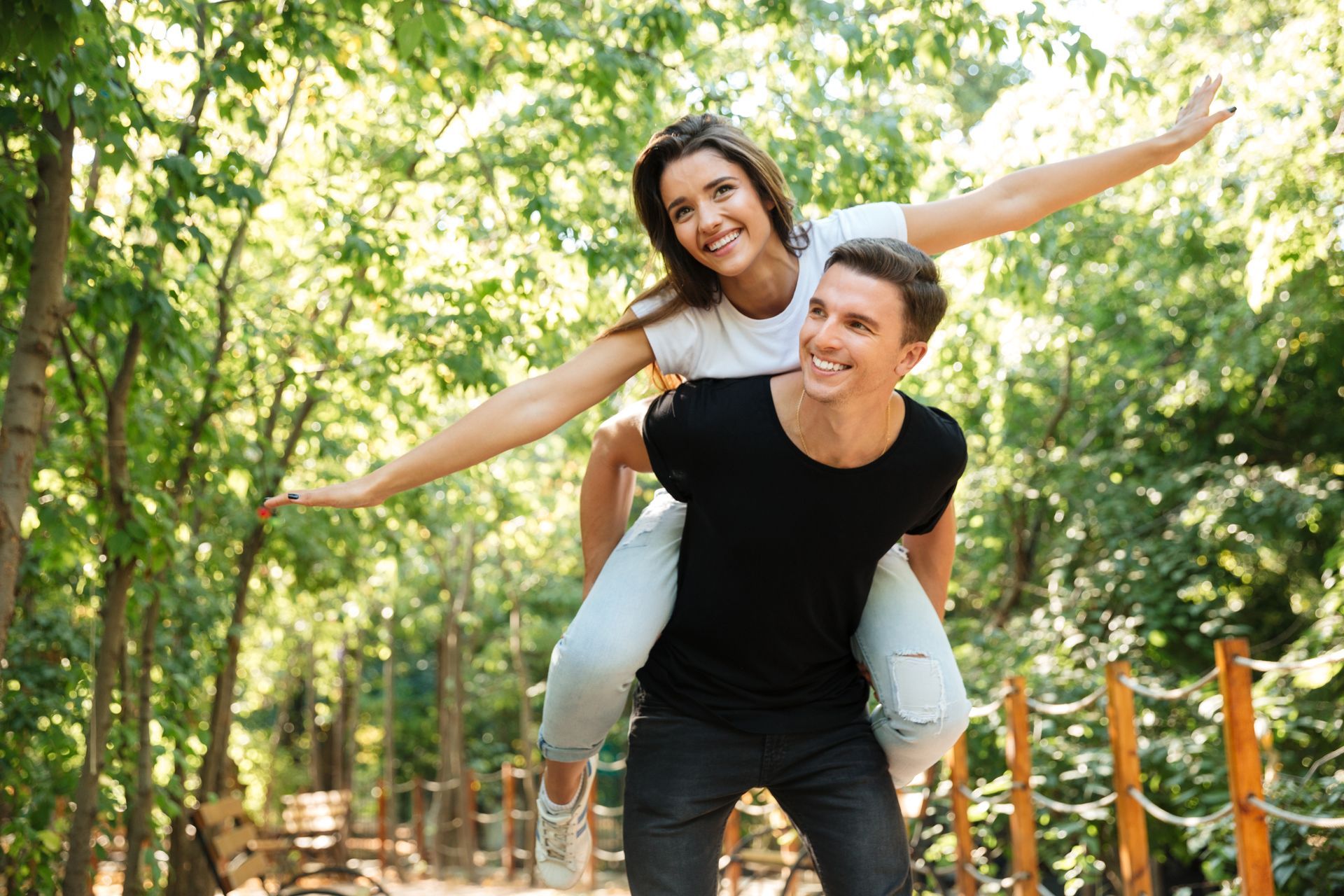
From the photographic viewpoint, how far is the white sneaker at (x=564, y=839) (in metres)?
2.38

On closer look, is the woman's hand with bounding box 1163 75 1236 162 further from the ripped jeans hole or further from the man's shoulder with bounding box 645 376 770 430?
the ripped jeans hole

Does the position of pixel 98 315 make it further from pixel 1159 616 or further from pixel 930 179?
pixel 1159 616

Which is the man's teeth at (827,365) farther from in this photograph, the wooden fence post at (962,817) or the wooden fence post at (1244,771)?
the wooden fence post at (962,817)

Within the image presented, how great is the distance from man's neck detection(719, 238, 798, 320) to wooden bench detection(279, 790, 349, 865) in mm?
10530

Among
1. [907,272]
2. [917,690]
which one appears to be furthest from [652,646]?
[907,272]

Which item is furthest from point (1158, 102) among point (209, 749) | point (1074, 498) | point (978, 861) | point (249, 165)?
point (209, 749)

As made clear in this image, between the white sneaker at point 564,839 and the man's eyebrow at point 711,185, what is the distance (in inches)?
42.4

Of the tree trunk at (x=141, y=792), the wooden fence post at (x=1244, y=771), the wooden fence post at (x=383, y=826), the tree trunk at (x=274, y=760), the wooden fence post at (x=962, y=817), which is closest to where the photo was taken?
the wooden fence post at (x=1244, y=771)

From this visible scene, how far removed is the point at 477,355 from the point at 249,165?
1620 mm

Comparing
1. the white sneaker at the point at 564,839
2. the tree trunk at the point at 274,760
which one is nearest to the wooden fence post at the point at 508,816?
the tree trunk at the point at 274,760

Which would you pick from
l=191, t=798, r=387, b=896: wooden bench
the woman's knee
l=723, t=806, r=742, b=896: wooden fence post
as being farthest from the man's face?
l=723, t=806, r=742, b=896: wooden fence post

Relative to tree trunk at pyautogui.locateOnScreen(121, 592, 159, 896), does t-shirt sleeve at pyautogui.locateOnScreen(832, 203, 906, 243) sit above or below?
above

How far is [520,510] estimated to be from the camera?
11305 mm

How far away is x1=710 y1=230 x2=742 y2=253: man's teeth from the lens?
2.12 metres
